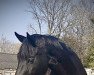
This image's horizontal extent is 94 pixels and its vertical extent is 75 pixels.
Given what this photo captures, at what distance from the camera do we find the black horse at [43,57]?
225 cm

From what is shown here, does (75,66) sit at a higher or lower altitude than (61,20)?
lower

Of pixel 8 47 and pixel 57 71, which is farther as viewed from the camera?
pixel 8 47

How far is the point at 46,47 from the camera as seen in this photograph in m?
2.37

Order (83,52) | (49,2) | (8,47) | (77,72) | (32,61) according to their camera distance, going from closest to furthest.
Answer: (32,61)
(77,72)
(83,52)
(49,2)
(8,47)

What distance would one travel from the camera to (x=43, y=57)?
2309 mm

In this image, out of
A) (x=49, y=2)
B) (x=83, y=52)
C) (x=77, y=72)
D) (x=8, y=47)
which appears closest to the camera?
(x=77, y=72)

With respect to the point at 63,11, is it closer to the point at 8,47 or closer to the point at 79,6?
the point at 79,6

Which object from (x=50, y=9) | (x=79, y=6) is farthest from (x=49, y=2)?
(x=79, y=6)

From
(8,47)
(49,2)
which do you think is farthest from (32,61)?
(8,47)

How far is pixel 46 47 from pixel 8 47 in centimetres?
5214

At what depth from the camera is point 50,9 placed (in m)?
28.6

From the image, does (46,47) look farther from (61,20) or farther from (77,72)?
(61,20)

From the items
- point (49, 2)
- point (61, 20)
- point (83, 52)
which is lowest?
point (83, 52)

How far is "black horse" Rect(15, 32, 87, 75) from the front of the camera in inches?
88.6
